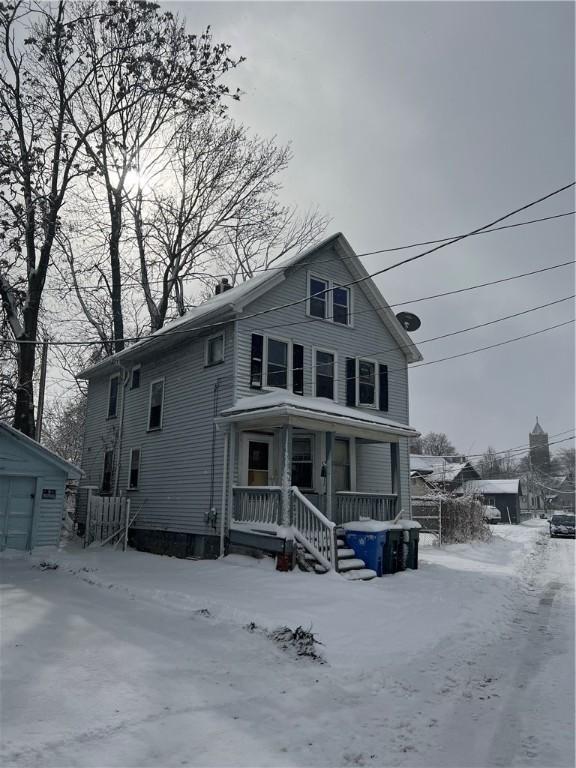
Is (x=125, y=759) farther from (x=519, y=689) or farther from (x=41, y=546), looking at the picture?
(x=41, y=546)

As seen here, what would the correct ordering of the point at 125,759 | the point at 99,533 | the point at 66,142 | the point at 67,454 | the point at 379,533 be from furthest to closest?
1. the point at 67,454
2. the point at 66,142
3. the point at 99,533
4. the point at 379,533
5. the point at 125,759

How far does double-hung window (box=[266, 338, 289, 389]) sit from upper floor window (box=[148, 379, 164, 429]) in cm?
425

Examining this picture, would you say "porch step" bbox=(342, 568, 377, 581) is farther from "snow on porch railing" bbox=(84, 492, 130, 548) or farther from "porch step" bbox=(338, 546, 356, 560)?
"snow on porch railing" bbox=(84, 492, 130, 548)

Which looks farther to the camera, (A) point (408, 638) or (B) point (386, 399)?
(B) point (386, 399)

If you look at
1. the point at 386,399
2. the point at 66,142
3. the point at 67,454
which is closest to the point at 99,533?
the point at 386,399

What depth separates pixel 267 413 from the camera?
508 inches

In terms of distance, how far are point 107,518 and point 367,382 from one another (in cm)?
948

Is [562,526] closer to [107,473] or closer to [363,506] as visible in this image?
[363,506]

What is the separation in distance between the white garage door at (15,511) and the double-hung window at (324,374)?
876cm

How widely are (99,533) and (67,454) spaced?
2557cm

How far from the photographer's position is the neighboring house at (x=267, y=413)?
14.0 metres

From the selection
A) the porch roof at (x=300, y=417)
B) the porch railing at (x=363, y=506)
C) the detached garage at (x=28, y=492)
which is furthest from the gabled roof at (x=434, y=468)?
the detached garage at (x=28, y=492)

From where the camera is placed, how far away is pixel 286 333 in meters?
16.4

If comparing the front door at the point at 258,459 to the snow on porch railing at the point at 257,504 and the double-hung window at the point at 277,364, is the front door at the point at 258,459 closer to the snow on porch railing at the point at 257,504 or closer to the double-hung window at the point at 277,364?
the snow on porch railing at the point at 257,504
